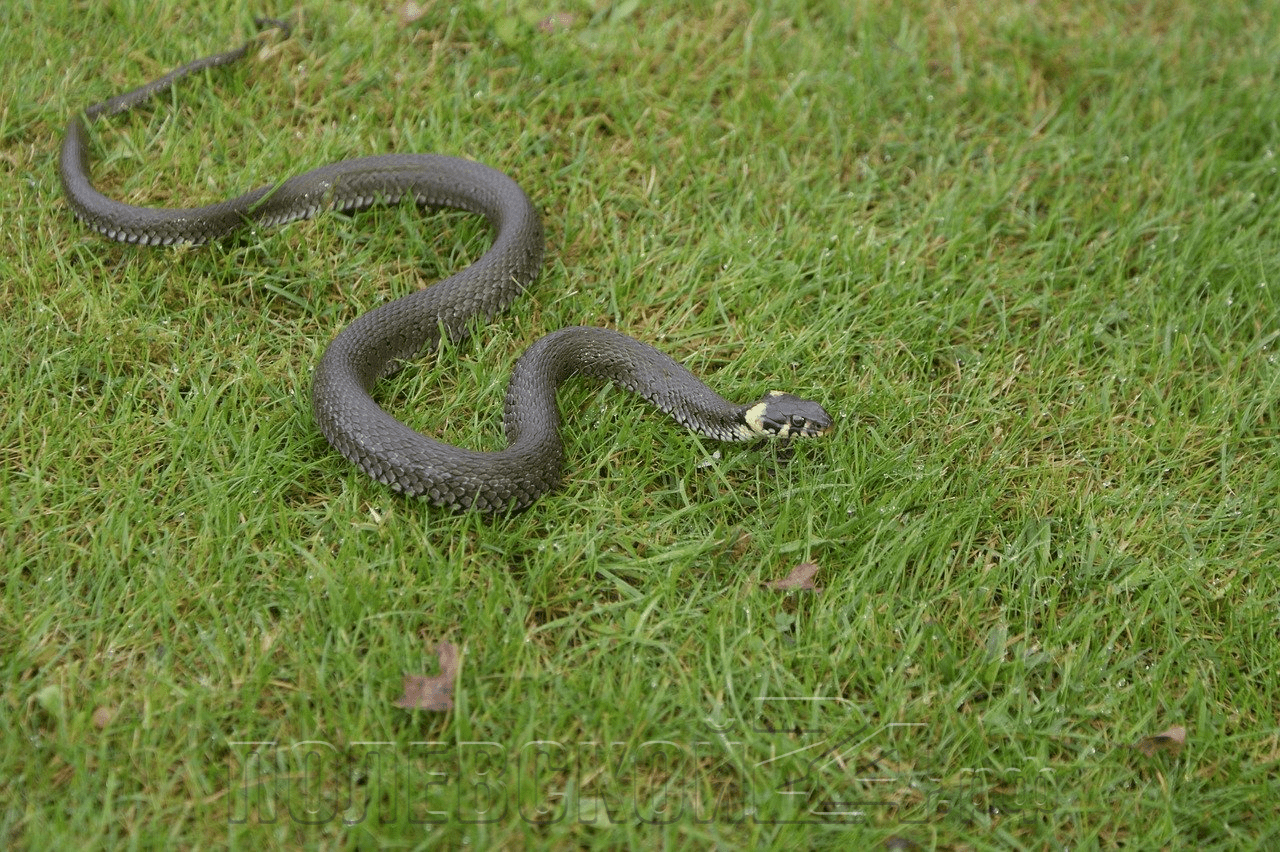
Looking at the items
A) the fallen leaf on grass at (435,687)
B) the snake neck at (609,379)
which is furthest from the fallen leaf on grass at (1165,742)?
the fallen leaf on grass at (435,687)

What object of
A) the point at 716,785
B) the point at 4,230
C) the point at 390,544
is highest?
the point at 4,230

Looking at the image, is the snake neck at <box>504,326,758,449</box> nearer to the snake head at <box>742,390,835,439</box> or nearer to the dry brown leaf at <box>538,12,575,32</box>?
the snake head at <box>742,390,835,439</box>

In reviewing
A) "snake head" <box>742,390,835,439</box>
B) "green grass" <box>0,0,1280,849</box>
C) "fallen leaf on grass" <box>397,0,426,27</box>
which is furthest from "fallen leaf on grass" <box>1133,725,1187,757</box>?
"fallen leaf on grass" <box>397,0,426,27</box>

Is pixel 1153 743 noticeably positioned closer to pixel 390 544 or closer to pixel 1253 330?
pixel 1253 330

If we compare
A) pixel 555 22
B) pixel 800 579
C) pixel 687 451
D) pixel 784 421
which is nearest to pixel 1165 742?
pixel 800 579

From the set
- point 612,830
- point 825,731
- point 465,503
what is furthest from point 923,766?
point 465,503

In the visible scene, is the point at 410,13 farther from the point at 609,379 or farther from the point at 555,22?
the point at 609,379

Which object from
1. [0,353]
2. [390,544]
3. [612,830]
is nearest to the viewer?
[612,830]
